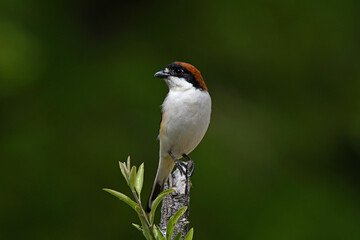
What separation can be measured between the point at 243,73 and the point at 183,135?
2659 millimetres

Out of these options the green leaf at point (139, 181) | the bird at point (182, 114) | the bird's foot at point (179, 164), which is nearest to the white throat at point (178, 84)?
the bird at point (182, 114)

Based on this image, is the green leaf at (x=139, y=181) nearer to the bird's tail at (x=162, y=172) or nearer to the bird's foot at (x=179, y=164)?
the bird's foot at (x=179, y=164)

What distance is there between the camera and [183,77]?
3.24 m

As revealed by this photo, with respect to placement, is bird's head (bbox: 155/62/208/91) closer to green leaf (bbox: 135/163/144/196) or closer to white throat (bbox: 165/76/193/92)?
white throat (bbox: 165/76/193/92)

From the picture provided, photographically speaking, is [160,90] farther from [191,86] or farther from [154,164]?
[191,86]

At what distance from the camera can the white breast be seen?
3055 millimetres

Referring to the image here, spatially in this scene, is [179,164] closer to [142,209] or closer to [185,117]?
[185,117]

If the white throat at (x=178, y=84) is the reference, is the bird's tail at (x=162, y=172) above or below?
below

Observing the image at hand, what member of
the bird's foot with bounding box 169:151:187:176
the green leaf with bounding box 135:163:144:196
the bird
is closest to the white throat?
the bird

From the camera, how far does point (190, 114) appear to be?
3.06 metres

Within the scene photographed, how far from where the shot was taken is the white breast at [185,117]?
3055mm

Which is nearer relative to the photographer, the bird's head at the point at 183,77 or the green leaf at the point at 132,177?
the green leaf at the point at 132,177

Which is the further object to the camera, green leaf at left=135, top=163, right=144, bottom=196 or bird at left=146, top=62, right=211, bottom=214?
bird at left=146, top=62, right=211, bottom=214

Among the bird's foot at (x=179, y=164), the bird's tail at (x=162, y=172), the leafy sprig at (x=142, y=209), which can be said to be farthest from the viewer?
the bird's tail at (x=162, y=172)
